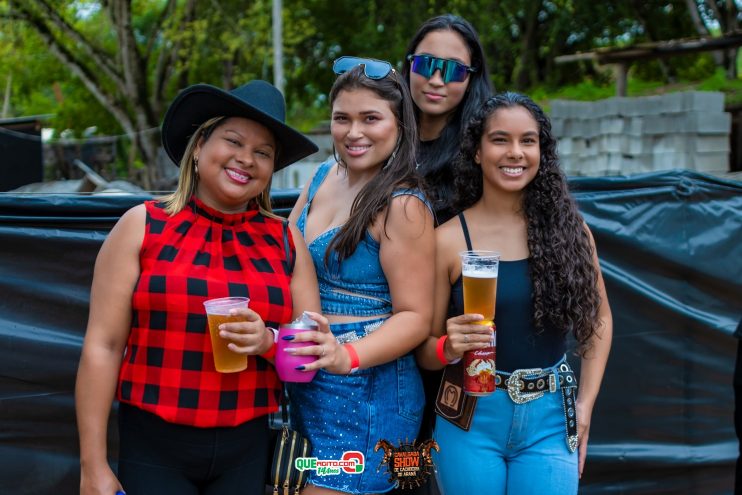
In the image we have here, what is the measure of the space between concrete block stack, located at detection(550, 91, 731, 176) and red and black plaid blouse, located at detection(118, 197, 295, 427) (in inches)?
456

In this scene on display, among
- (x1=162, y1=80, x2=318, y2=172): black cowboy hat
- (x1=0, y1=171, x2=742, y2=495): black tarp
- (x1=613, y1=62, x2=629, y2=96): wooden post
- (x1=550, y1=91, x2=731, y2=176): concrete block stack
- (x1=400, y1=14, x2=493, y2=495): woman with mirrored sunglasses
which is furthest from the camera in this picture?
(x1=613, y1=62, x2=629, y2=96): wooden post

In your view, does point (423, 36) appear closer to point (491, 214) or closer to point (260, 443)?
point (491, 214)

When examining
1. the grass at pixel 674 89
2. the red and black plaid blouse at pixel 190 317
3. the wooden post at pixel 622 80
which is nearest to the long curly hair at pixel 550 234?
the red and black plaid blouse at pixel 190 317

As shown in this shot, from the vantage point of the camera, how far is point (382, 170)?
275 centimetres

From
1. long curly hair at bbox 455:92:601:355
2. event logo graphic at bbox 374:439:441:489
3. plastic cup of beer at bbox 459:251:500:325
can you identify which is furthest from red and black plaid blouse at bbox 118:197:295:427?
long curly hair at bbox 455:92:601:355

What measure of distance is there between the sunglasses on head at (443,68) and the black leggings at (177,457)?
5.06 ft

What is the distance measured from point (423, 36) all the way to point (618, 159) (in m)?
12.1

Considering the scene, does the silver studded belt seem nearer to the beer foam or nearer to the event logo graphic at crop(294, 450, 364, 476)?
the beer foam

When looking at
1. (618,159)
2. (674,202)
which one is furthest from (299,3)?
(674,202)

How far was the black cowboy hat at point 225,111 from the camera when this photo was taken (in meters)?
2.53

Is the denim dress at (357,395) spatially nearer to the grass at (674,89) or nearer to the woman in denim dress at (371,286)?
the woman in denim dress at (371,286)

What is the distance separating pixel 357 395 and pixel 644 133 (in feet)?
40.7

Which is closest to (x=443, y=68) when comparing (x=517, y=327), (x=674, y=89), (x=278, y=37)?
(x=517, y=327)

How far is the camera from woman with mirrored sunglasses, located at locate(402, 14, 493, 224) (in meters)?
3.16
